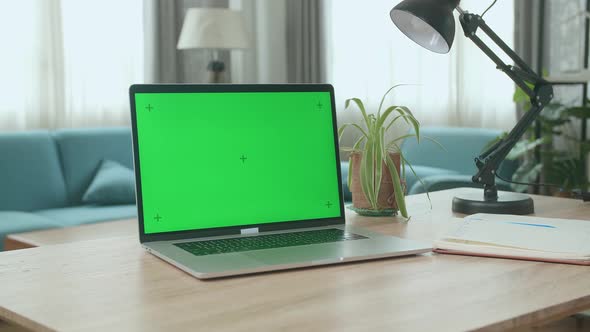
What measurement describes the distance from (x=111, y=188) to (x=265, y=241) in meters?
2.67

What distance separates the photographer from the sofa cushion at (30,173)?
3.77 meters

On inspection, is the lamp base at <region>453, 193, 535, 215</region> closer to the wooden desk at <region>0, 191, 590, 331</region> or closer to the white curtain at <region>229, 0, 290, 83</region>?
the wooden desk at <region>0, 191, 590, 331</region>

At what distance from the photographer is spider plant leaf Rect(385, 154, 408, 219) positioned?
162 centimetres

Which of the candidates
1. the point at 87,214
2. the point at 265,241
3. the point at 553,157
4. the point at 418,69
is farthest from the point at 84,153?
the point at 265,241

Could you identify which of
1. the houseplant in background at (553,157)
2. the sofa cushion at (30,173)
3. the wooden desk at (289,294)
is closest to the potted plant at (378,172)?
the wooden desk at (289,294)

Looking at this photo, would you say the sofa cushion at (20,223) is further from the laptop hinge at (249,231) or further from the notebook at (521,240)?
the notebook at (521,240)

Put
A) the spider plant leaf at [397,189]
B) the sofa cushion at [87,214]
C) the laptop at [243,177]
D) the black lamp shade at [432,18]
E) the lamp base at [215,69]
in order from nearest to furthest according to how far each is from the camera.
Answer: the laptop at [243,177]
the black lamp shade at [432,18]
the spider plant leaf at [397,189]
the sofa cushion at [87,214]
the lamp base at [215,69]

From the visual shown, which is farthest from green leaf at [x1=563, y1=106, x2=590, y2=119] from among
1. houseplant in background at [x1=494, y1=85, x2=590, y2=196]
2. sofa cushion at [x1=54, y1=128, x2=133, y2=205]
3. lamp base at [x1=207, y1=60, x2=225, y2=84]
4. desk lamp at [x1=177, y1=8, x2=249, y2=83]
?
sofa cushion at [x1=54, y1=128, x2=133, y2=205]

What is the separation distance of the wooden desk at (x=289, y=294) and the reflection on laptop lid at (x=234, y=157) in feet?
0.42

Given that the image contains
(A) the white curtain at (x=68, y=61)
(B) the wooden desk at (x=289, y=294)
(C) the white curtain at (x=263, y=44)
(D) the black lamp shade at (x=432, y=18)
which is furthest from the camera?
(C) the white curtain at (x=263, y=44)

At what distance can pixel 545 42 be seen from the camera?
13.5ft

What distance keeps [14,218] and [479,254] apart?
2.67 meters

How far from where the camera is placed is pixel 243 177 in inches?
55.1

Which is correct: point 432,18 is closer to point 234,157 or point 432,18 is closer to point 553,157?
point 234,157
